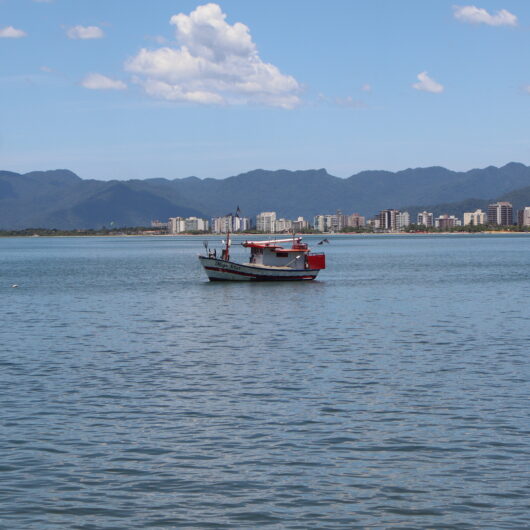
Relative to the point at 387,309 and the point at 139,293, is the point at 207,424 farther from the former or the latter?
the point at 139,293

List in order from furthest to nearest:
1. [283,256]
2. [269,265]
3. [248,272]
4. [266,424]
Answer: [283,256] < [269,265] < [248,272] < [266,424]

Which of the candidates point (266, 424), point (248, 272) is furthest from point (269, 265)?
point (266, 424)

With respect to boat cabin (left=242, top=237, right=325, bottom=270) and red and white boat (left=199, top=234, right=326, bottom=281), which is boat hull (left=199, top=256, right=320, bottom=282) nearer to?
red and white boat (left=199, top=234, right=326, bottom=281)

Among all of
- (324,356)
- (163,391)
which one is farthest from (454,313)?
(163,391)

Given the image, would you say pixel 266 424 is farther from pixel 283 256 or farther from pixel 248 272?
pixel 283 256

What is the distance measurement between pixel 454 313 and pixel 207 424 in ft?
125

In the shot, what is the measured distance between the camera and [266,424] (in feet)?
86.8

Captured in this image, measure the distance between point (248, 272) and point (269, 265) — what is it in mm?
3637

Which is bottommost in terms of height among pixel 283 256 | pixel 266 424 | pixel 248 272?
pixel 266 424

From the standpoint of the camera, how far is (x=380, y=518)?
1848 cm

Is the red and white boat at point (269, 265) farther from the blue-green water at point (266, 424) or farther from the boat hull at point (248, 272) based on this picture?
the blue-green water at point (266, 424)

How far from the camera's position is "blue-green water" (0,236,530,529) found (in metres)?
19.3

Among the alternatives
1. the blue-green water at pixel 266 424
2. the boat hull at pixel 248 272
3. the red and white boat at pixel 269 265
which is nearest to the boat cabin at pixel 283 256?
the red and white boat at pixel 269 265

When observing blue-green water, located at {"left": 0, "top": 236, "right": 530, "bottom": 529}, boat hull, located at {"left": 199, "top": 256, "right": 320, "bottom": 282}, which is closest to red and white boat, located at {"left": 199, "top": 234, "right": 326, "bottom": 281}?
boat hull, located at {"left": 199, "top": 256, "right": 320, "bottom": 282}
